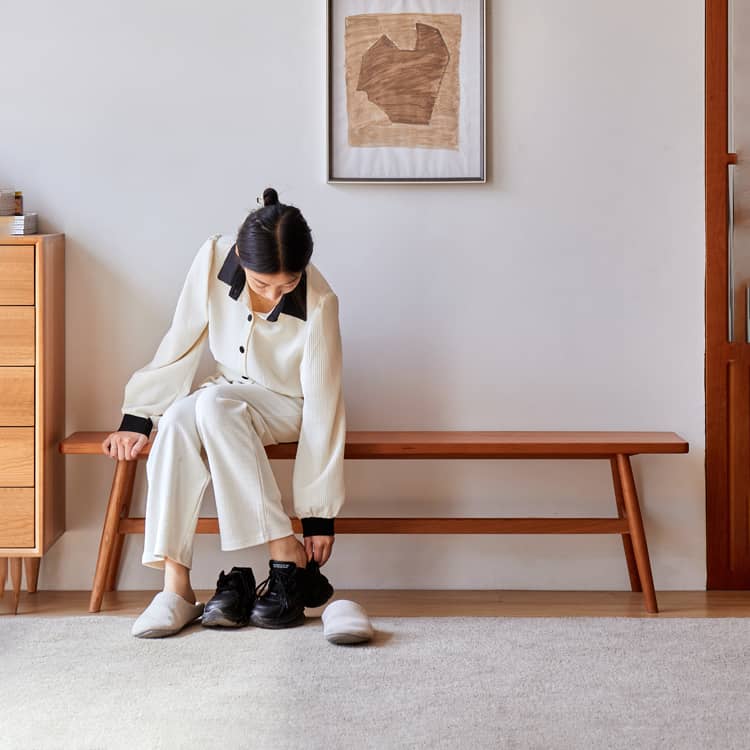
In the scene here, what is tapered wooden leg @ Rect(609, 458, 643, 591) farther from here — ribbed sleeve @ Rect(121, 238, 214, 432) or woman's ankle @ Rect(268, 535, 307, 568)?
ribbed sleeve @ Rect(121, 238, 214, 432)

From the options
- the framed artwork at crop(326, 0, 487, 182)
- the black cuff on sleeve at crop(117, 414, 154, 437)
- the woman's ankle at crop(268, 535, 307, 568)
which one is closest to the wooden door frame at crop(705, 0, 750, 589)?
the framed artwork at crop(326, 0, 487, 182)

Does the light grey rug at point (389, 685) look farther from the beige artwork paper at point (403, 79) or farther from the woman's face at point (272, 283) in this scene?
the beige artwork paper at point (403, 79)

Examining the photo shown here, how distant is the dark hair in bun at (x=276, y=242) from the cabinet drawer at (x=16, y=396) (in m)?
0.75

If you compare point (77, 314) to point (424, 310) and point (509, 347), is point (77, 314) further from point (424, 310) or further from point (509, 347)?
point (509, 347)

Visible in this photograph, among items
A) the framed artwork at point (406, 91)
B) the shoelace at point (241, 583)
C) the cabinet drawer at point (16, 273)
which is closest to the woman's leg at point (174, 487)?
the shoelace at point (241, 583)

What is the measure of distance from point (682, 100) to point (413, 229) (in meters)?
0.86

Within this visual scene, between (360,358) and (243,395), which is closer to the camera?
(243,395)

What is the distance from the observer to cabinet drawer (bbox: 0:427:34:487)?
3012 millimetres

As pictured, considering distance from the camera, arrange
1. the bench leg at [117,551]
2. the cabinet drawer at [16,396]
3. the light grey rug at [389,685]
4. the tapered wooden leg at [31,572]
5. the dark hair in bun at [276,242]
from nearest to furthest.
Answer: the light grey rug at [389,685]
the dark hair in bun at [276,242]
the cabinet drawer at [16,396]
the bench leg at [117,551]
the tapered wooden leg at [31,572]

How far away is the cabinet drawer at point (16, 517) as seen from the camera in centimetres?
302

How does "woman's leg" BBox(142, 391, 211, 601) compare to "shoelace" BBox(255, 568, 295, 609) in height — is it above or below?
above

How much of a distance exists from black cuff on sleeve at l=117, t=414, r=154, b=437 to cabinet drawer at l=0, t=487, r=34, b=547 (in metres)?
0.31

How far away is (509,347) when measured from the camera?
3.31 m

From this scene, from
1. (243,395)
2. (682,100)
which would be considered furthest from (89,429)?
(682,100)
